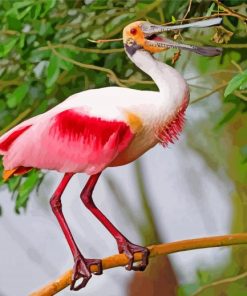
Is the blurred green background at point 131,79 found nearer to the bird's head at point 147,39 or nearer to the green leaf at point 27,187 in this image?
the green leaf at point 27,187

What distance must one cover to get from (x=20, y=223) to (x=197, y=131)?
41 cm

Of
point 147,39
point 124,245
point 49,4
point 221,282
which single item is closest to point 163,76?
point 147,39

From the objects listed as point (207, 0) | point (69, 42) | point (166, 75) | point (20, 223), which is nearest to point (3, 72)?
point (69, 42)

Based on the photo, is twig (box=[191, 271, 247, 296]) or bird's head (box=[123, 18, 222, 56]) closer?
bird's head (box=[123, 18, 222, 56])

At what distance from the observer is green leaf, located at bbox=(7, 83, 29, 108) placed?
1738 mm

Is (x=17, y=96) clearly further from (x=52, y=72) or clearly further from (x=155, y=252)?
(x=155, y=252)

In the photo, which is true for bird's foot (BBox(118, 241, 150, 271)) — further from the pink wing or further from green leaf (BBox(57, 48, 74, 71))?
green leaf (BBox(57, 48, 74, 71))

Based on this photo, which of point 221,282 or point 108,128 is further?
point 221,282

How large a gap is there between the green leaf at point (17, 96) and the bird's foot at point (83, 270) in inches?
19.3

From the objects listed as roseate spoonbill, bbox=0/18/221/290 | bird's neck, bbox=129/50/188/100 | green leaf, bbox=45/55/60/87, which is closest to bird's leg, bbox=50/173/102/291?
roseate spoonbill, bbox=0/18/221/290

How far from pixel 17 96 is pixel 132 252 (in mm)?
510

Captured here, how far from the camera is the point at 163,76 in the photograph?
131 centimetres

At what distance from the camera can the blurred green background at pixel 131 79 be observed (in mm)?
1705

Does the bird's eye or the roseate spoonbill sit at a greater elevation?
the bird's eye
